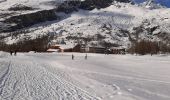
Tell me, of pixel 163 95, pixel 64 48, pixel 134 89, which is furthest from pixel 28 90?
pixel 64 48

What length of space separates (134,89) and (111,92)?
168cm

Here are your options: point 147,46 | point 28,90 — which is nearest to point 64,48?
point 147,46

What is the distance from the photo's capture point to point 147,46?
133375 millimetres

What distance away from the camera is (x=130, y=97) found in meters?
15.7

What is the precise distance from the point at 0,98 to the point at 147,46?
399 feet

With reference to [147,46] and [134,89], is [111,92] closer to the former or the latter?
[134,89]

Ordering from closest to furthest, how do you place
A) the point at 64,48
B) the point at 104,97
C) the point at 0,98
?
the point at 0,98
the point at 104,97
the point at 64,48

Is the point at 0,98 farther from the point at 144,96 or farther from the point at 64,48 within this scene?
the point at 64,48

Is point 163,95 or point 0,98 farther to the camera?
point 163,95

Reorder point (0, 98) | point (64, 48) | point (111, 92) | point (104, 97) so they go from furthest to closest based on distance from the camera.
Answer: point (64, 48)
point (111, 92)
point (104, 97)
point (0, 98)

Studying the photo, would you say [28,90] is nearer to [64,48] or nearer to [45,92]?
[45,92]

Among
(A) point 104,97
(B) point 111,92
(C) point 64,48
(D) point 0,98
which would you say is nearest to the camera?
(D) point 0,98

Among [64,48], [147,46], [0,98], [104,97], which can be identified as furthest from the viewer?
[64,48]

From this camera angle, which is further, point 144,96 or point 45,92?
point 45,92
